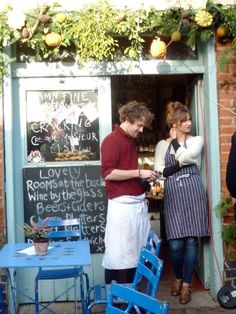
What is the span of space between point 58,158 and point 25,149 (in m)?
0.34

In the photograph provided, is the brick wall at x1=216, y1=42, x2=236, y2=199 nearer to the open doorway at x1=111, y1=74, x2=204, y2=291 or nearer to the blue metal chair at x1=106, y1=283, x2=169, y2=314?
the open doorway at x1=111, y1=74, x2=204, y2=291

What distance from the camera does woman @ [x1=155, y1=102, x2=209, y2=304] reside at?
5156 mm

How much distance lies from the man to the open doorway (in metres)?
1.79

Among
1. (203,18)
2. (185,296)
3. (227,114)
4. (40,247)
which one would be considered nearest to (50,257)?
(40,247)

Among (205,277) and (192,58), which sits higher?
(192,58)

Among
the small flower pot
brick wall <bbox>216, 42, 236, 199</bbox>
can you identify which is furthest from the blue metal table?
brick wall <bbox>216, 42, 236, 199</bbox>

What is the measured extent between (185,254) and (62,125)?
178cm

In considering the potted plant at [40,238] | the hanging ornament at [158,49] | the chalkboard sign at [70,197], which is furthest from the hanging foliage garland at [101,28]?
the potted plant at [40,238]

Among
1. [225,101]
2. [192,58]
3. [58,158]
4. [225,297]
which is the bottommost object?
[225,297]

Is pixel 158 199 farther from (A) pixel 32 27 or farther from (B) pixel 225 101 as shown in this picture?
(A) pixel 32 27

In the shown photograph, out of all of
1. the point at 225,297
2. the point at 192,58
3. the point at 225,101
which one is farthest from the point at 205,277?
the point at 192,58

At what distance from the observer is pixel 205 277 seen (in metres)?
5.57

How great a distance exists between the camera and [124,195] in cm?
464

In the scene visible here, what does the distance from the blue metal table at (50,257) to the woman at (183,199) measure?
1.21 m
